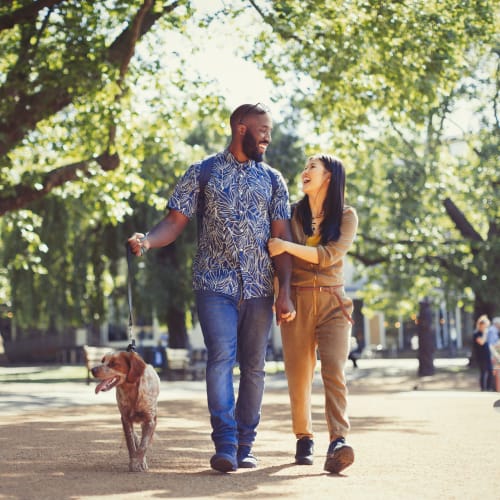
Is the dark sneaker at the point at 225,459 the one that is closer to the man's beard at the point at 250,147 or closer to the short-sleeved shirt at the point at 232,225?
the short-sleeved shirt at the point at 232,225

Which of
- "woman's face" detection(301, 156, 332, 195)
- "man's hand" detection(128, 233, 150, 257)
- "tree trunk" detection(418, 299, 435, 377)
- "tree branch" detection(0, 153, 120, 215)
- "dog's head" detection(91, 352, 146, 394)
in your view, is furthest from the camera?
"tree trunk" detection(418, 299, 435, 377)

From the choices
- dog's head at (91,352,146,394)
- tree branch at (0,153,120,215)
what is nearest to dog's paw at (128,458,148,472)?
dog's head at (91,352,146,394)

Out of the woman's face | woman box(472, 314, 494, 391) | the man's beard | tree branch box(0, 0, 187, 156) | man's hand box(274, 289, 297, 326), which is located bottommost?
woman box(472, 314, 494, 391)

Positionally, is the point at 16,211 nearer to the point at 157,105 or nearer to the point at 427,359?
the point at 157,105

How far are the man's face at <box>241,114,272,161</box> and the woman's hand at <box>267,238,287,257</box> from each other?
57cm

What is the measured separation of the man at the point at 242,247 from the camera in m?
6.60

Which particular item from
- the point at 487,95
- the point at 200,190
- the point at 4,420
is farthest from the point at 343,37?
the point at 487,95

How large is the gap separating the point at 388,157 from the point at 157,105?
12.2 meters

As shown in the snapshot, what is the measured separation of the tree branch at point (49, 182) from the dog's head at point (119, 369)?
1217 centimetres

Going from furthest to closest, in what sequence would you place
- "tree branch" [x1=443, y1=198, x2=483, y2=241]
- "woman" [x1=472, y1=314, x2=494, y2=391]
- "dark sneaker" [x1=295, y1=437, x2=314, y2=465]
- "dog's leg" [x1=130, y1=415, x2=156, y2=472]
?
"tree branch" [x1=443, y1=198, x2=483, y2=241]
"woman" [x1=472, y1=314, x2=494, y2=391]
"dark sneaker" [x1=295, y1=437, x2=314, y2=465]
"dog's leg" [x1=130, y1=415, x2=156, y2=472]

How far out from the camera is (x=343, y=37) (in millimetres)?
16859

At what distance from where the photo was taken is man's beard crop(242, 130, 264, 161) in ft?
22.1

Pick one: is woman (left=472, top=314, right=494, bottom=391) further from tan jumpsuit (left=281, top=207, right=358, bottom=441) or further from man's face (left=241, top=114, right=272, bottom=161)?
man's face (left=241, top=114, right=272, bottom=161)

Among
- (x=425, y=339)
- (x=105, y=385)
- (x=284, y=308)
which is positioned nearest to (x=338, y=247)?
(x=284, y=308)
